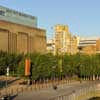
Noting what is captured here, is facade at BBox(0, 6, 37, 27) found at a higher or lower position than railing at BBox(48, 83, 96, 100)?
higher

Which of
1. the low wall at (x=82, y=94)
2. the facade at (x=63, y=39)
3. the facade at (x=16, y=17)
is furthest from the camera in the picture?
the facade at (x=63, y=39)

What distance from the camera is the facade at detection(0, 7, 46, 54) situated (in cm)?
8881

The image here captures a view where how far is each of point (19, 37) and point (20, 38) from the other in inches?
23.7

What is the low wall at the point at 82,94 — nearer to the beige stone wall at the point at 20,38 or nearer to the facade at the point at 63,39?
the beige stone wall at the point at 20,38

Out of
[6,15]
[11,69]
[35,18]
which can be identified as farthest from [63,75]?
[35,18]

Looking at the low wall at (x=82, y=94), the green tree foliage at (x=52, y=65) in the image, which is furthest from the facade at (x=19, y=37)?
the low wall at (x=82, y=94)

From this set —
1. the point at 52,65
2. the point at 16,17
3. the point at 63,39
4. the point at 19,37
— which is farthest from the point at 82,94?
the point at 63,39

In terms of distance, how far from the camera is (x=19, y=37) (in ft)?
315

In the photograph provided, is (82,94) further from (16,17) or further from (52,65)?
(16,17)

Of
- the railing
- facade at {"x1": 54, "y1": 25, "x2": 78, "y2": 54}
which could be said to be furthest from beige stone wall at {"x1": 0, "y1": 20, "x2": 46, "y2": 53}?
the railing

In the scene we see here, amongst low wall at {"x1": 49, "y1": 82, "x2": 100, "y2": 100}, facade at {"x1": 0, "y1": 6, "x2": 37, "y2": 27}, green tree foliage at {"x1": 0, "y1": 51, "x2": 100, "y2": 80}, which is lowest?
low wall at {"x1": 49, "y1": 82, "x2": 100, "y2": 100}

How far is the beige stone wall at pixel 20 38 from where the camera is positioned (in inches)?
3497

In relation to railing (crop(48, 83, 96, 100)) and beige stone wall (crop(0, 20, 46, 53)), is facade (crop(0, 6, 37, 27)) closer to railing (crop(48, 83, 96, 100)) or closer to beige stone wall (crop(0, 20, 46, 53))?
beige stone wall (crop(0, 20, 46, 53))

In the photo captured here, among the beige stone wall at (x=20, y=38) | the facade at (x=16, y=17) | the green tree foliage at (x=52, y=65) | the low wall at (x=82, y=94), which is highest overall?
the facade at (x=16, y=17)
